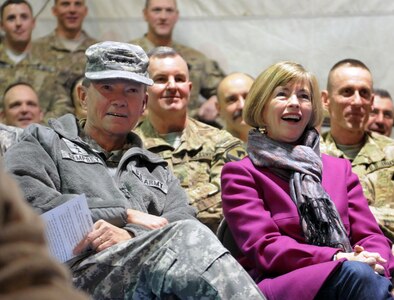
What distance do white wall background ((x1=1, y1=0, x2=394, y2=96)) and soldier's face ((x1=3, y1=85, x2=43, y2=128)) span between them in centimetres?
90

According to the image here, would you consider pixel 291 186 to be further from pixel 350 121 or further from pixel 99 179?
pixel 350 121

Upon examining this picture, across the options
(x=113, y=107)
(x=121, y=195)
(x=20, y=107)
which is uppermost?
(x=113, y=107)

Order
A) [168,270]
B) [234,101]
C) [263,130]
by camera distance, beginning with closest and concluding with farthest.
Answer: [168,270]
[263,130]
[234,101]

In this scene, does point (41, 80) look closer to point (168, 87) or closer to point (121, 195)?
point (168, 87)

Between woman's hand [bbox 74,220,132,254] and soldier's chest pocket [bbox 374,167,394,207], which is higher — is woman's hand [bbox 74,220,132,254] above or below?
above

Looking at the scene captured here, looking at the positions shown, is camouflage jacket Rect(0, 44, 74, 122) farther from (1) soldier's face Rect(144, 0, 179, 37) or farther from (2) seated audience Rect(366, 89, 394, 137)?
(2) seated audience Rect(366, 89, 394, 137)

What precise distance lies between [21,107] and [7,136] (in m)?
1.68

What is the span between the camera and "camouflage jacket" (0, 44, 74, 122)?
16.9 feet

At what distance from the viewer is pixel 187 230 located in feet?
7.79

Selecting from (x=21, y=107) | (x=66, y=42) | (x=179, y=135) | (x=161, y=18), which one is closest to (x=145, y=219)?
(x=179, y=135)

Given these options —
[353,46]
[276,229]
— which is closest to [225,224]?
[276,229]

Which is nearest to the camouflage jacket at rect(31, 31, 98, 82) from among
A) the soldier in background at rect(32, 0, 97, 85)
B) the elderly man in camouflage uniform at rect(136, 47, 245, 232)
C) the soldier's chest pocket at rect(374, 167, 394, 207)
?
the soldier in background at rect(32, 0, 97, 85)

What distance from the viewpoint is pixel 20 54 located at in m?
5.57

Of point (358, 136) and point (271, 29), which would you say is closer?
point (358, 136)
